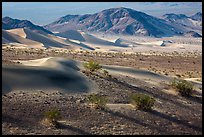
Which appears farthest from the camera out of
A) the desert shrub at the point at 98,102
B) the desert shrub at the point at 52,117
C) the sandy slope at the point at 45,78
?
the sandy slope at the point at 45,78

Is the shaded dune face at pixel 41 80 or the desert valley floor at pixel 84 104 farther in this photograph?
the shaded dune face at pixel 41 80

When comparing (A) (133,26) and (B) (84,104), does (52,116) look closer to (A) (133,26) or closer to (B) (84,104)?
(B) (84,104)

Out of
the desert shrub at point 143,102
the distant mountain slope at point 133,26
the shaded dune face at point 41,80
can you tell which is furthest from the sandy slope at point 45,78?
the distant mountain slope at point 133,26

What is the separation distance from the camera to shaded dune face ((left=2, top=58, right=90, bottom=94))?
19.8 meters

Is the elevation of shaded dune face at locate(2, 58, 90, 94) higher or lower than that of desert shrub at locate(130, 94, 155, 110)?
higher

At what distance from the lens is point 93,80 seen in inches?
891

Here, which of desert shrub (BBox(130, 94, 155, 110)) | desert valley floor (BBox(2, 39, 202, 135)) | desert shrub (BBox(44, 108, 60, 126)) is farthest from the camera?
desert shrub (BBox(130, 94, 155, 110))

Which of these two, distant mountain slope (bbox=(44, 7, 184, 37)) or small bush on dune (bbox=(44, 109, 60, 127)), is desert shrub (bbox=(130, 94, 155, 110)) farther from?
distant mountain slope (bbox=(44, 7, 184, 37))

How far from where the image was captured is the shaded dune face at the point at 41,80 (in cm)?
1984

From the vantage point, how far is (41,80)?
821 inches

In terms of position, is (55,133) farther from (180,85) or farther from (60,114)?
(180,85)

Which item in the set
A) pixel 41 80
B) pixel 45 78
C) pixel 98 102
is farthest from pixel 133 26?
pixel 98 102

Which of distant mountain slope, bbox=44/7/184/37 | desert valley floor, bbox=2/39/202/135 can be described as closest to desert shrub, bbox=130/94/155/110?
desert valley floor, bbox=2/39/202/135

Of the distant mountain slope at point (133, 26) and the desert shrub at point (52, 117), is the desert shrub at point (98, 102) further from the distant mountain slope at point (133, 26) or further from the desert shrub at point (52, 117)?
the distant mountain slope at point (133, 26)
